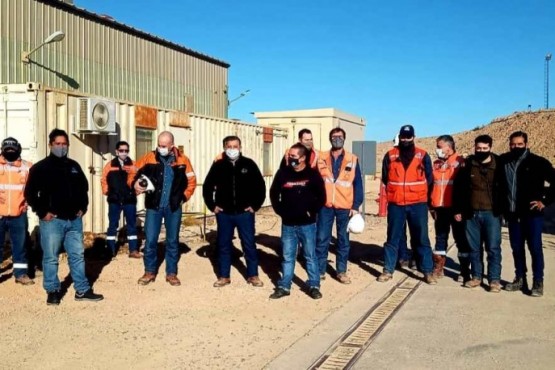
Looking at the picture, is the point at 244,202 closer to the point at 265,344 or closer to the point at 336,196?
the point at 336,196

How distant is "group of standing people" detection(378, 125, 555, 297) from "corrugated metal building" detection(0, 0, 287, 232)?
5.43 m

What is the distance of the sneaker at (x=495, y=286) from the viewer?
7.52 m

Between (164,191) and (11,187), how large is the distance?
1.93 m

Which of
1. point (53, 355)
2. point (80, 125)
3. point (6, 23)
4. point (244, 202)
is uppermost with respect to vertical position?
point (6, 23)

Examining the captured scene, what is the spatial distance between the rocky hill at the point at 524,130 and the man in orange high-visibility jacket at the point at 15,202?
4793 cm

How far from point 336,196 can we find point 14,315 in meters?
4.09

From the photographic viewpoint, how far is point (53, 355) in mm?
5094

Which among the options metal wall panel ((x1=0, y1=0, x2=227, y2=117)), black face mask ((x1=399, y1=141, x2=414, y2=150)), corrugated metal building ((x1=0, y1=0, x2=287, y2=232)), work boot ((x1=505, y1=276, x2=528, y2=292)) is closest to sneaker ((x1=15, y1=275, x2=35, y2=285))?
corrugated metal building ((x1=0, y1=0, x2=287, y2=232))

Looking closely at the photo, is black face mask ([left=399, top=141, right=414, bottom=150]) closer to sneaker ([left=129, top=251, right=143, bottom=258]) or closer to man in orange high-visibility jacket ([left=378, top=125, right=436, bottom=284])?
man in orange high-visibility jacket ([left=378, top=125, right=436, bottom=284])

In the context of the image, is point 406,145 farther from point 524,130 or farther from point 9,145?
point 524,130

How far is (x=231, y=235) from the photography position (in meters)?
7.73

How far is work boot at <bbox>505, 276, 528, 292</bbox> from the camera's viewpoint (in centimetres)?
757

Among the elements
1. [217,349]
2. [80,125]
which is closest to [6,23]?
[80,125]

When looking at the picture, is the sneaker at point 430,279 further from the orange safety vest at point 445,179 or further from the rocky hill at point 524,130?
the rocky hill at point 524,130
